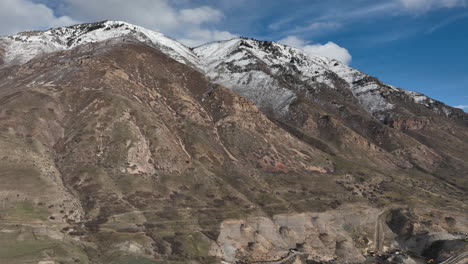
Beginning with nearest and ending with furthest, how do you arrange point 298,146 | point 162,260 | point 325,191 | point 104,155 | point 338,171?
point 162,260, point 104,155, point 325,191, point 338,171, point 298,146

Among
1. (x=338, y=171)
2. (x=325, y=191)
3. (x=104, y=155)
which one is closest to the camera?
(x=104, y=155)

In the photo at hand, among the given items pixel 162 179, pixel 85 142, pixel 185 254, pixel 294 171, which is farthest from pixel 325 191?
pixel 85 142

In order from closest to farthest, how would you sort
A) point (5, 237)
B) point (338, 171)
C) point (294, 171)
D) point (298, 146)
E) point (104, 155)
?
1. point (5, 237)
2. point (104, 155)
3. point (294, 171)
4. point (338, 171)
5. point (298, 146)

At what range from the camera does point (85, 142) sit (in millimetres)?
135250

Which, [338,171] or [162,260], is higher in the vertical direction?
[338,171]

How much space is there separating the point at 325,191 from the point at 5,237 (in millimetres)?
117065

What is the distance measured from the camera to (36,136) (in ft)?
436

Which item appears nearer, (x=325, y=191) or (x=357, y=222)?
(x=357, y=222)

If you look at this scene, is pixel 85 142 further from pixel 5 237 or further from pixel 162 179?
pixel 5 237

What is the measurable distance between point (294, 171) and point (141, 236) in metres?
Result: 90.6

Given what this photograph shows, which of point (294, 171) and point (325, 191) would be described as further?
point (294, 171)

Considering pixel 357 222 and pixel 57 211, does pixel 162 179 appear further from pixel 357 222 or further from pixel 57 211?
pixel 357 222

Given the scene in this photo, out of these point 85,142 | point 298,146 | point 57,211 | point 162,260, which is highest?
point 298,146

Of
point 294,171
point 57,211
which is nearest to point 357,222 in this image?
point 294,171
